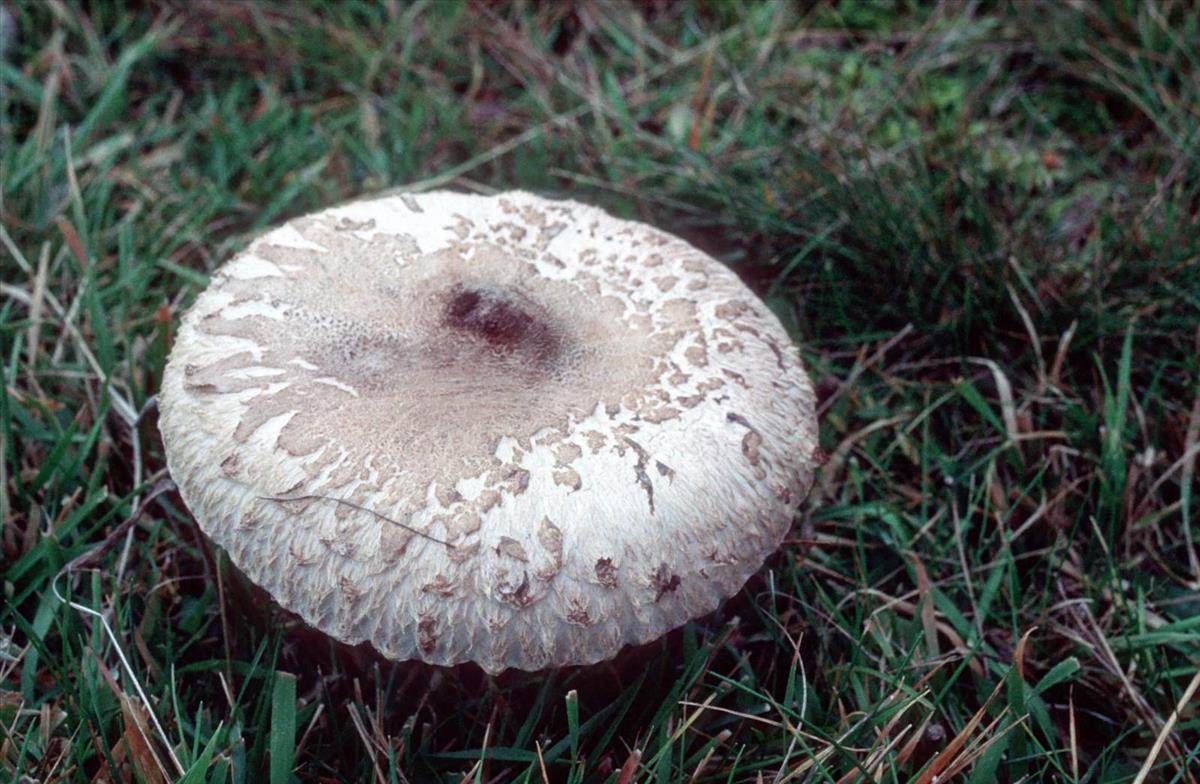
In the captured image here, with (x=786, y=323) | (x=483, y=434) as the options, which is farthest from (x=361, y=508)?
(x=786, y=323)

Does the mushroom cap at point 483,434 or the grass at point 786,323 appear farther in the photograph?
the grass at point 786,323

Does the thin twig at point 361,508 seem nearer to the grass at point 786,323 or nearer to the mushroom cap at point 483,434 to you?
the mushroom cap at point 483,434

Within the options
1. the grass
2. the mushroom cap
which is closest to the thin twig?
the mushroom cap

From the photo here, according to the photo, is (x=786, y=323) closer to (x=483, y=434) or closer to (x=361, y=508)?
(x=483, y=434)

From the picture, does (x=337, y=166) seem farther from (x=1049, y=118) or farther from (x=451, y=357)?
(x=1049, y=118)

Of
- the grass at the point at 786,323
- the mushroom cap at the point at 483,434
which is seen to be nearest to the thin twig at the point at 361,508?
the mushroom cap at the point at 483,434

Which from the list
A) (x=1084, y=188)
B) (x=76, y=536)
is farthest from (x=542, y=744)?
(x=1084, y=188)
